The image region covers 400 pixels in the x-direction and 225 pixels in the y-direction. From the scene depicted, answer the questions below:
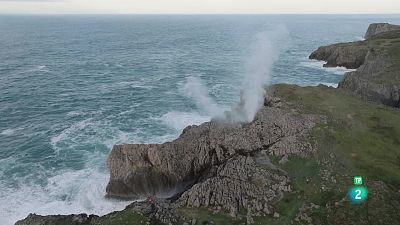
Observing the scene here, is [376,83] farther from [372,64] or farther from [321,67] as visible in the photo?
[321,67]

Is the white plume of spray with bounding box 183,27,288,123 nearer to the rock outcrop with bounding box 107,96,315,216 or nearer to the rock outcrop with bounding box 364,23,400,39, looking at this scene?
the rock outcrop with bounding box 107,96,315,216

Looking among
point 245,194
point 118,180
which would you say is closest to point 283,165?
point 245,194

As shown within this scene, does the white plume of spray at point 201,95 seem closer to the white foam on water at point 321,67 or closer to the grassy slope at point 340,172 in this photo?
the grassy slope at point 340,172

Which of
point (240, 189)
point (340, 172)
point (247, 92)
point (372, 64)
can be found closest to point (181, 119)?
point (247, 92)

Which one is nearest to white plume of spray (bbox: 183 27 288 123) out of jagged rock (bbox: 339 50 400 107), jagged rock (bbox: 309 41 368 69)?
jagged rock (bbox: 339 50 400 107)

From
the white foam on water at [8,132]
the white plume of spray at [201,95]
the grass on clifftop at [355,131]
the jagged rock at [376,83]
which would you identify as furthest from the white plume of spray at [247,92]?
the white foam on water at [8,132]
